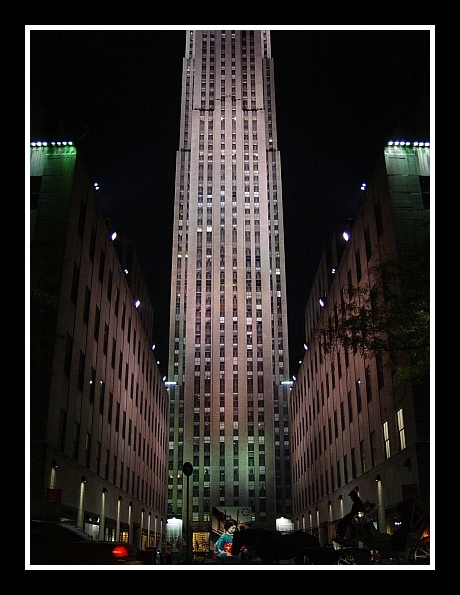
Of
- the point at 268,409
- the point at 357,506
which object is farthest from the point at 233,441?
the point at 357,506

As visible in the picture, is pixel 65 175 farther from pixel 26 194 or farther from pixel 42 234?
pixel 26 194

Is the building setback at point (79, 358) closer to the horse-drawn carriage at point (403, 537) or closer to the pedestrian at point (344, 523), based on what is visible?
the pedestrian at point (344, 523)

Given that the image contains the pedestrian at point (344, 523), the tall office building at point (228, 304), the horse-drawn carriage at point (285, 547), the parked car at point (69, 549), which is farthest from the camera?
the tall office building at point (228, 304)

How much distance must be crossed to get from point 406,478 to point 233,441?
3422 inches

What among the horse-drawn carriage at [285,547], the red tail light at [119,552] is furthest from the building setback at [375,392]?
the red tail light at [119,552]

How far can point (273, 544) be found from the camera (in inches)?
498

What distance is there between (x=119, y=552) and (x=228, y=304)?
369 ft

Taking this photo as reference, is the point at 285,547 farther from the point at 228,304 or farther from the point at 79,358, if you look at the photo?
the point at 228,304

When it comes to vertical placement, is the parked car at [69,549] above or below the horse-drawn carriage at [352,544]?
above

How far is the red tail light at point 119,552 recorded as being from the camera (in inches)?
428

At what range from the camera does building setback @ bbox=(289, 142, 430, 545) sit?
94.4 ft

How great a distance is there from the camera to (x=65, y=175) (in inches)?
1293

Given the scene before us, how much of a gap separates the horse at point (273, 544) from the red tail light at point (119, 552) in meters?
2.92

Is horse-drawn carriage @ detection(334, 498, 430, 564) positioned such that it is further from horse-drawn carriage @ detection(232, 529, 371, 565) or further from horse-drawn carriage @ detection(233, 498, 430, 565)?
horse-drawn carriage @ detection(232, 529, 371, 565)
